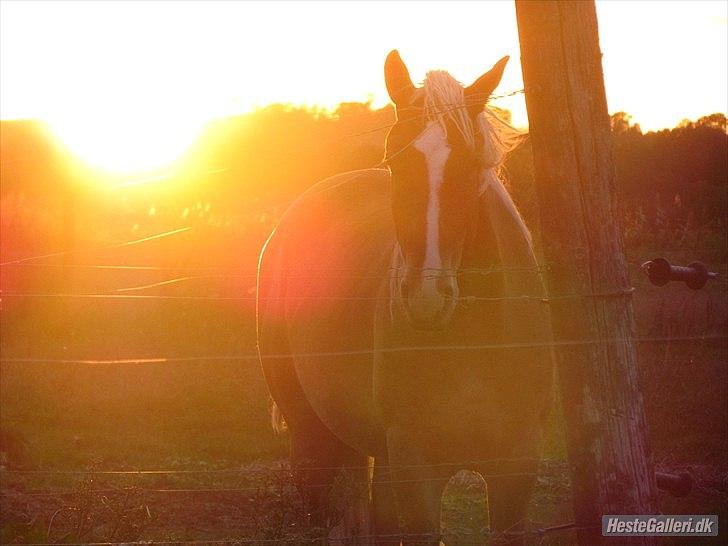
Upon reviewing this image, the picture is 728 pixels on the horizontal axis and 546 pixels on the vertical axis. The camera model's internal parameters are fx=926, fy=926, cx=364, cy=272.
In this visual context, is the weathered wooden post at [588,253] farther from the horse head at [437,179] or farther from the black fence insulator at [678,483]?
the black fence insulator at [678,483]

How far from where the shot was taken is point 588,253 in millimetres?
3127

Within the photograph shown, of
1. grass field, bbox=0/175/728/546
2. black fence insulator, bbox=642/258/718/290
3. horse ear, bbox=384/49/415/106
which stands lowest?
grass field, bbox=0/175/728/546

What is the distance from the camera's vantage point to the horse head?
354 cm

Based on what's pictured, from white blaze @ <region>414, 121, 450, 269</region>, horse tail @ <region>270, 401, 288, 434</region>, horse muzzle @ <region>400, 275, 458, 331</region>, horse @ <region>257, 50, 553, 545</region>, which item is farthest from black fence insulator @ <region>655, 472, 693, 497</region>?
horse tail @ <region>270, 401, 288, 434</region>

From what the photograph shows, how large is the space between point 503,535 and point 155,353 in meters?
9.86

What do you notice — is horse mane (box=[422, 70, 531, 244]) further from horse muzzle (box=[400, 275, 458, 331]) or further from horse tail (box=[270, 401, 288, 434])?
horse tail (box=[270, 401, 288, 434])

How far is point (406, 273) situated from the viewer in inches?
143

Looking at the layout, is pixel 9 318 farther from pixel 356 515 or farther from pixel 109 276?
pixel 356 515

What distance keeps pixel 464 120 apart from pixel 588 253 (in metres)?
0.90

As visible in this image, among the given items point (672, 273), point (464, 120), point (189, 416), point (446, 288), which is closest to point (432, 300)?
point (446, 288)

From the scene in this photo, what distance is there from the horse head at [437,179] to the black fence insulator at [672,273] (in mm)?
919

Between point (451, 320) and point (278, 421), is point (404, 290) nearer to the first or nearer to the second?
point (451, 320)

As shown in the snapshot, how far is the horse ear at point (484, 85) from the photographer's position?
12.6ft

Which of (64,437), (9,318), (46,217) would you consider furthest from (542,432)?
(46,217)
